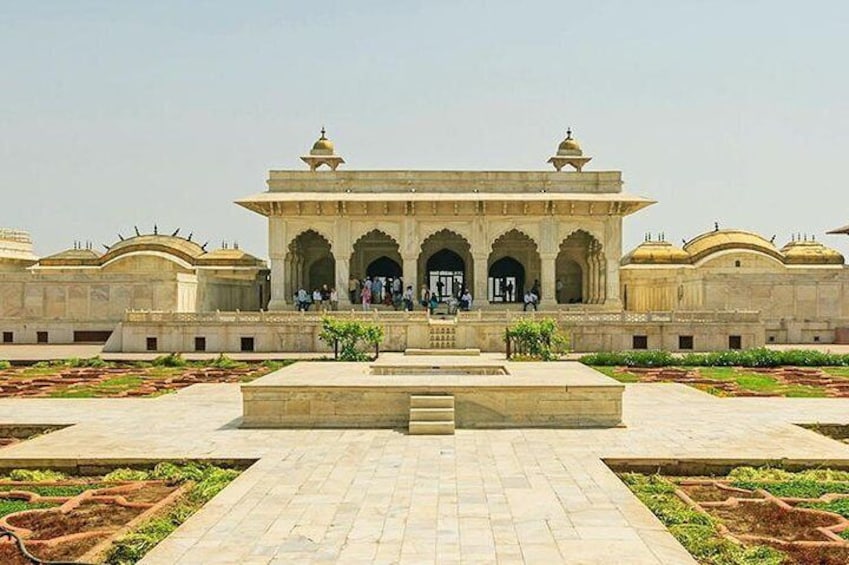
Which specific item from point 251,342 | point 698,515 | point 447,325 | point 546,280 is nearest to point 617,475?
point 698,515

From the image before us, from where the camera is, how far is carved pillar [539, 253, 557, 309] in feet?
87.2

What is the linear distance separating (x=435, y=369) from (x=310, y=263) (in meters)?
18.6

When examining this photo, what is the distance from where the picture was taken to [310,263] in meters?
30.9

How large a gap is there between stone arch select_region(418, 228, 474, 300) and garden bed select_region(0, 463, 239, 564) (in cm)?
2243

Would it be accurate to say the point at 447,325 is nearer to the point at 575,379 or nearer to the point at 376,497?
the point at 575,379

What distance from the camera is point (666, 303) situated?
3034 centimetres

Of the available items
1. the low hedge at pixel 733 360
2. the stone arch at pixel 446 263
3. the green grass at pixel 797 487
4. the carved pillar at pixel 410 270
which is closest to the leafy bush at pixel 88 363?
the low hedge at pixel 733 360

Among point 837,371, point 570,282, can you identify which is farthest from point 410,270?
point 837,371

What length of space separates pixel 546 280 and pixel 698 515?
2092 centimetres

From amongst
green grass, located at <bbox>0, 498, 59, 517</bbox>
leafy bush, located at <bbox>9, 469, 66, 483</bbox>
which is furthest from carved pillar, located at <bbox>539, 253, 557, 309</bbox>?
green grass, located at <bbox>0, 498, 59, 517</bbox>

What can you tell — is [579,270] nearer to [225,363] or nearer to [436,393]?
[225,363]

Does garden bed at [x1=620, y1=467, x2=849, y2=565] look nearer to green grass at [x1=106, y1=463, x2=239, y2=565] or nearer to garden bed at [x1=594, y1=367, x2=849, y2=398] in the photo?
green grass at [x1=106, y1=463, x2=239, y2=565]

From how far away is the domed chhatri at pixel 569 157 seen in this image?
2911cm

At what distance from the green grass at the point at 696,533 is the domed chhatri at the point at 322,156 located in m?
23.3
